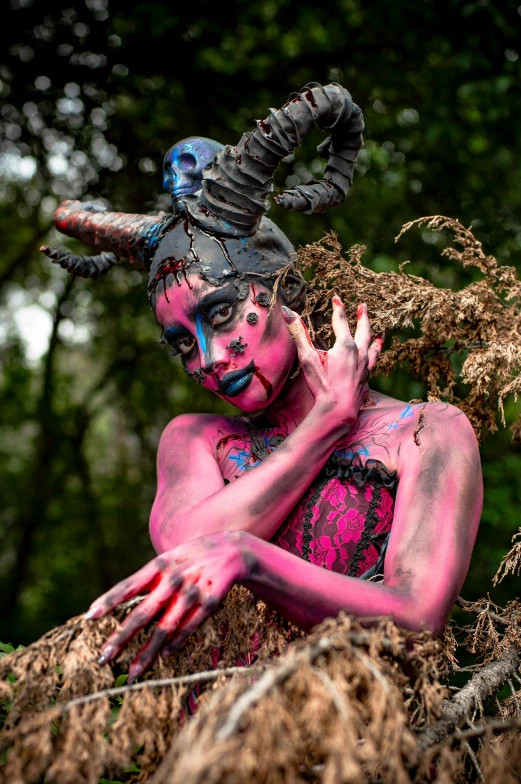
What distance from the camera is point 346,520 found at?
2.22 meters

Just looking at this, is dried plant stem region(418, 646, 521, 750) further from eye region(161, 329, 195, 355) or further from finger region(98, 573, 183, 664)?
eye region(161, 329, 195, 355)

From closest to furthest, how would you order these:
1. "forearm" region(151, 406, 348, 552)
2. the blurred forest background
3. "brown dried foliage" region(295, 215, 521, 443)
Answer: "forearm" region(151, 406, 348, 552) → "brown dried foliage" region(295, 215, 521, 443) → the blurred forest background

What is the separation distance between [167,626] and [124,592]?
0.38 ft

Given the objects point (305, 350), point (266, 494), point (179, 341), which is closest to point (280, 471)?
point (266, 494)

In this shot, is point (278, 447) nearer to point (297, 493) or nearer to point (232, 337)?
point (297, 493)

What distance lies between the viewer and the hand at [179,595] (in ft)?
5.25

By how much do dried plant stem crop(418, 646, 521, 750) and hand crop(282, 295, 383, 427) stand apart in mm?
715

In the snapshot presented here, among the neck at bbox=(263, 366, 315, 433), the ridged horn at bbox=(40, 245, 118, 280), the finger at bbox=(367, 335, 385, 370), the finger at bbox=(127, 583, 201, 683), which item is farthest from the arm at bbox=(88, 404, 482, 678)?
the ridged horn at bbox=(40, 245, 118, 280)

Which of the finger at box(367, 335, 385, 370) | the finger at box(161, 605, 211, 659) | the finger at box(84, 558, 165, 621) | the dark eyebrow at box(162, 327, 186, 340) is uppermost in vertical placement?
the dark eyebrow at box(162, 327, 186, 340)

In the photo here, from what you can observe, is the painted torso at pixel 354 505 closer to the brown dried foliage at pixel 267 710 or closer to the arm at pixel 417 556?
the arm at pixel 417 556

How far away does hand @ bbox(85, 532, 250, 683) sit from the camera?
5.25ft

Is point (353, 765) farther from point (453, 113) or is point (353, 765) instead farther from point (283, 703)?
point (453, 113)

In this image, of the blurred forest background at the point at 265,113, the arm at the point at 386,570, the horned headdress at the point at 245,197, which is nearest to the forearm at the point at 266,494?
the arm at the point at 386,570

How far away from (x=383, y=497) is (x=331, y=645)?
2.88 feet
